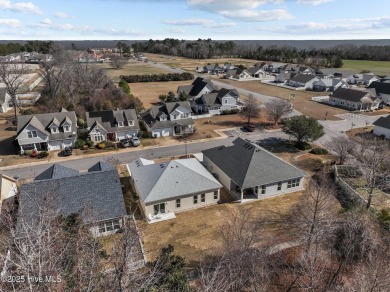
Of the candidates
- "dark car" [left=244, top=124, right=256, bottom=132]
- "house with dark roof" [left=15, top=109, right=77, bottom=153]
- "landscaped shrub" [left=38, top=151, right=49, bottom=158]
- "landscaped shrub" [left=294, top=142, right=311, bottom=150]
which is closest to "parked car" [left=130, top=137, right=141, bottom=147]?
"house with dark roof" [left=15, top=109, right=77, bottom=153]

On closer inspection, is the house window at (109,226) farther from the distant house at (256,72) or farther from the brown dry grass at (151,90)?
the distant house at (256,72)

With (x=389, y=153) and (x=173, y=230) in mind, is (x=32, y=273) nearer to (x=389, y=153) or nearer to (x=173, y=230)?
(x=173, y=230)

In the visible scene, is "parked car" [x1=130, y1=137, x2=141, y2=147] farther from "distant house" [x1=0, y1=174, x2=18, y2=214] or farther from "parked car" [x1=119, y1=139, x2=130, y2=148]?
"distant house" [x1=0, y1=174, x2=18, y2=214]

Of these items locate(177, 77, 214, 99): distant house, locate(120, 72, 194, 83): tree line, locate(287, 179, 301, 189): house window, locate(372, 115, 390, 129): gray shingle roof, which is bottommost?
locate(287, 179, 301, 189): house window

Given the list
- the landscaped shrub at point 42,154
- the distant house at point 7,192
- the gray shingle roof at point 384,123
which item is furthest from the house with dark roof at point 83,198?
the gray shingle roof at point 384,123

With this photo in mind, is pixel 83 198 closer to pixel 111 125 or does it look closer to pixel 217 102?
pixel 111 125

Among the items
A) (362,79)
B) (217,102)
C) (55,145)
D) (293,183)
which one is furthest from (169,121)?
(362,79)
